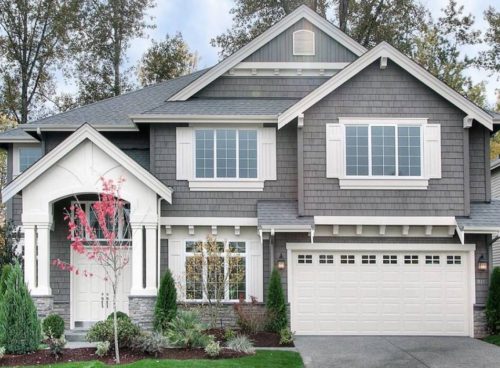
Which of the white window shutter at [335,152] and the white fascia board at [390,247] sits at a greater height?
the white window shutter at [335,152]

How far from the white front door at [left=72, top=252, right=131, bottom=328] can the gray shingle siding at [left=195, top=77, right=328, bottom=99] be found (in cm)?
547

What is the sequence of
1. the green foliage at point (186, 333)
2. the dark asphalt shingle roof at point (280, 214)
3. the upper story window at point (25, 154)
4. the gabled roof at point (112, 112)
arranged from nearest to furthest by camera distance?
the green foliage at point (186, 333), the dark asphalt shingle roof at point (280, 214), the gabled roof at point (112, 112), the upper story window at point (25, 154)

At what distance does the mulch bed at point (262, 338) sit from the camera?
13.9 metres

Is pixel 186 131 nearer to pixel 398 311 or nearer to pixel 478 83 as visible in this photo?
pixel 398 311

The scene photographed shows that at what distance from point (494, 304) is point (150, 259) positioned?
8.37 meters

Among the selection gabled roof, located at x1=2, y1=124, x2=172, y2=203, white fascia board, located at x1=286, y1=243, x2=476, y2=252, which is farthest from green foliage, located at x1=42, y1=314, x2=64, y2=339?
white fascia board, located at x1=286, y1=243, x2=476, y2=252

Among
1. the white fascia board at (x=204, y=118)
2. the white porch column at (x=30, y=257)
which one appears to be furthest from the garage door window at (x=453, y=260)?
the white porch column at (x=30, y=257)

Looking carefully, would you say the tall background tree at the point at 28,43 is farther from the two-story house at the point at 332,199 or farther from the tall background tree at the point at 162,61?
the two-story house at the point at 332,199

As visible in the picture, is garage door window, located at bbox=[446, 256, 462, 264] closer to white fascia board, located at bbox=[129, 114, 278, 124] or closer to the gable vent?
white fascia board, located at bbox=[129, 114, 278, 124]

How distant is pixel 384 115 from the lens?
52.4 ft

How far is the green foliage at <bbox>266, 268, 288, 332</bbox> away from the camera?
14.9m

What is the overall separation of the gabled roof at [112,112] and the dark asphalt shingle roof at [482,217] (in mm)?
8863

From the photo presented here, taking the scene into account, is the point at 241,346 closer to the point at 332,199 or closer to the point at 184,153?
the point at 332,199

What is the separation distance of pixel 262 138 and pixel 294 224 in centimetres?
256
